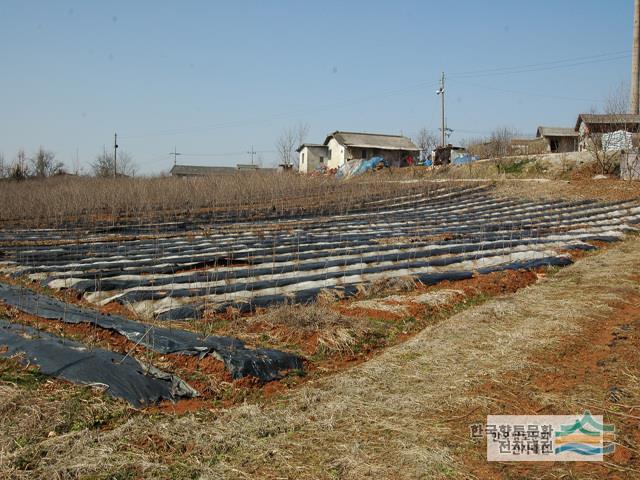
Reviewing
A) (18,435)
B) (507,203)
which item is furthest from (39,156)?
(18,435)

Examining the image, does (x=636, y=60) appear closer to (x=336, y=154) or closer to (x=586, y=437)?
(x=336, y=154)

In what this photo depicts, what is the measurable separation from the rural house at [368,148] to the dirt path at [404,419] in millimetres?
30702

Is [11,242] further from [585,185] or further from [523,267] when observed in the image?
[585,185]

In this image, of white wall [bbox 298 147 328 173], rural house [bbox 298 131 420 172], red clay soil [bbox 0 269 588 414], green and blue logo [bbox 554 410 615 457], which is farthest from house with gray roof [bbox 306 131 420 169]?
green and blue logo [bbox 554 410 615 457]

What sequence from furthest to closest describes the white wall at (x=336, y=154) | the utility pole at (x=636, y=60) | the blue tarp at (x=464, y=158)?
the white wall at (x=336, y=154)
the blue tarp at (x=464, y=158)
the utility pole at (x=636, y=60)

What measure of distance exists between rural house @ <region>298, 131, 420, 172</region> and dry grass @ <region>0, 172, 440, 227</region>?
13.9m

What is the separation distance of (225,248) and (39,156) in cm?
3906

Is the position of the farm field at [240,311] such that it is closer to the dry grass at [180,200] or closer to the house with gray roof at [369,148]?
the dry grass at [180,200]

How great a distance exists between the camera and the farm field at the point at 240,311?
305 centimetres

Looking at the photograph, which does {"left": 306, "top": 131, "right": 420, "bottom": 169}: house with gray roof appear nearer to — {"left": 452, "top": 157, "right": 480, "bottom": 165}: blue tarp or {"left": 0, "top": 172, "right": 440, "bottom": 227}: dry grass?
{"left": 452, "top": 157, "right": 480, "bottom": 165}: blue tarp

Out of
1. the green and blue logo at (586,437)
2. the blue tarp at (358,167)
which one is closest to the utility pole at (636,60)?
the blue tarp at (358,167)

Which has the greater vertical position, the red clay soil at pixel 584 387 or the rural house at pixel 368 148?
the rural house at pixel 368 148

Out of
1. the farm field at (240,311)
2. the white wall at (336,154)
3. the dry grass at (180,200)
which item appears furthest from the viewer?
the white wall at (336,154)

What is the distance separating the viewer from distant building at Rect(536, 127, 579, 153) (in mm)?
30844
